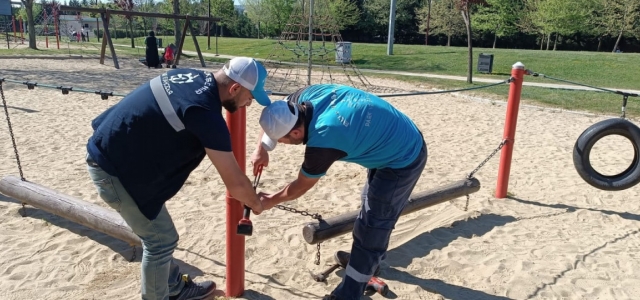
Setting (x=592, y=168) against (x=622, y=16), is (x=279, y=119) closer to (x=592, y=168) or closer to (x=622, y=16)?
Result: (x=592, y=168)

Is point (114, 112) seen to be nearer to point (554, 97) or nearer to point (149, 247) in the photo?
point (149, 247)

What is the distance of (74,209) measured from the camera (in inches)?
152

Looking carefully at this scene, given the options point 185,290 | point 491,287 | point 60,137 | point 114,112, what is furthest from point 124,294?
point 60,137

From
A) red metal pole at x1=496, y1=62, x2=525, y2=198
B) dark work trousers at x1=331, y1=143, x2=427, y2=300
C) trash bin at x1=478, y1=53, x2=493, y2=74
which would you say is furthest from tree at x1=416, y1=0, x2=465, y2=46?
dark work trousers at x1=331, y1=143, x2=427, y2=300

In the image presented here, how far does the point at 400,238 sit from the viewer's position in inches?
170

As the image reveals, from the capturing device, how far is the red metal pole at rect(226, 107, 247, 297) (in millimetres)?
2948

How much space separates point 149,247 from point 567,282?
9.35ft

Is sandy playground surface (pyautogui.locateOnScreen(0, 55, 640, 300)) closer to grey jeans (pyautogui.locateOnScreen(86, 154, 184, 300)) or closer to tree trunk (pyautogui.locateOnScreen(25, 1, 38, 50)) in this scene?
grey jeans (pyautogui.locateOnScreen(86, 154, 184, 300))

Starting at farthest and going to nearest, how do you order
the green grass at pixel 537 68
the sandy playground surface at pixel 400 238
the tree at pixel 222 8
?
the tree at pixel 222 8, the green grass at pixel 537 68, the sandy playground surface at pixel 400 238

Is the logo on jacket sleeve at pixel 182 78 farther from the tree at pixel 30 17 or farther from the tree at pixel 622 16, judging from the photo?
the tree at pixel 622 16

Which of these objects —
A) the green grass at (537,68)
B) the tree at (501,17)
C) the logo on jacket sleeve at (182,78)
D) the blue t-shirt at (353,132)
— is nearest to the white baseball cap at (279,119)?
the blue t-shirt at (353,132)

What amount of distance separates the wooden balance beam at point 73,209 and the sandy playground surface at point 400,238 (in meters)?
0.21

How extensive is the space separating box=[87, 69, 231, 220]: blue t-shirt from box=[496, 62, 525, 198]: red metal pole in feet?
12.2

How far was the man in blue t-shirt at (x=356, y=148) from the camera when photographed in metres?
2.45
